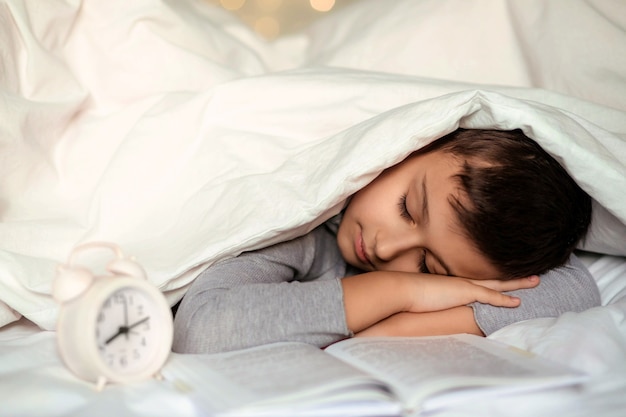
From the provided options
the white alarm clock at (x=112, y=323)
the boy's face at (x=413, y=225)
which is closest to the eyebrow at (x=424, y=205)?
the boy's face at (x=413, y=225)

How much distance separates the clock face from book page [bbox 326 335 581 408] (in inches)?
9.9

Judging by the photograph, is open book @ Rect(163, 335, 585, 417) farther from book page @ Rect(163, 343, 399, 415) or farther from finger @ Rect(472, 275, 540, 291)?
finger @ Rect(472, 275, 540, 291)

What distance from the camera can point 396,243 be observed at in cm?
110

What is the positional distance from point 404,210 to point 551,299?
0.91 feet

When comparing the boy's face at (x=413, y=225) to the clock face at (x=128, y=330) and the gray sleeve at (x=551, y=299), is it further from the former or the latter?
the clock face at (x=128, y=330)

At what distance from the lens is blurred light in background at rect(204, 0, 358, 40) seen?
232cm

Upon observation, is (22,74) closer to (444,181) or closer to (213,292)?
(213,292)

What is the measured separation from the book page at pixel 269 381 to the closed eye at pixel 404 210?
329 millimetres

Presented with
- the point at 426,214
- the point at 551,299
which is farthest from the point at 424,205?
the point at 551,299

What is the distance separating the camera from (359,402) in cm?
72

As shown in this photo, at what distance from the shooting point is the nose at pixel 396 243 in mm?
1103

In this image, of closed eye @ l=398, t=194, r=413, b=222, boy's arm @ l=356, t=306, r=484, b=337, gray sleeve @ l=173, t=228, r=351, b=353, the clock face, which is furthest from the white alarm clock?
closed eye @ l=398, t=194, r=413, b=222

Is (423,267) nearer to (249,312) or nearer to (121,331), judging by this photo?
(249,312)

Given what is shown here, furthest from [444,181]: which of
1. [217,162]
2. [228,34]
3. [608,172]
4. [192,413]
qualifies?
[228,34]
